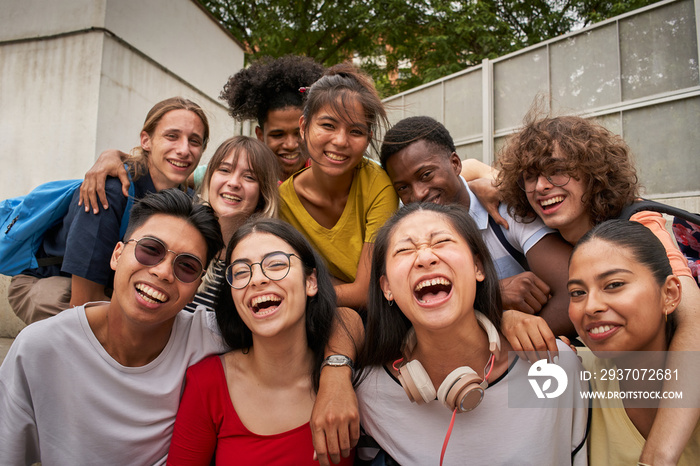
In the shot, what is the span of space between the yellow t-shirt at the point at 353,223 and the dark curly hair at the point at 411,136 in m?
0.25

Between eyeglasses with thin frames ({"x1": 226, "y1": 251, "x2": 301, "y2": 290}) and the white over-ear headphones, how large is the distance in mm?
855

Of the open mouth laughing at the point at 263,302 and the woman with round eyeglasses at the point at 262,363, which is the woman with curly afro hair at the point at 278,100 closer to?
the woman with round eyeglasses at the point at 262,363

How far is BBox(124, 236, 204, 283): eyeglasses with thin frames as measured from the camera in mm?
2648

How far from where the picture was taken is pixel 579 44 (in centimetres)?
790

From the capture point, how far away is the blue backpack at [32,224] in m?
3.37

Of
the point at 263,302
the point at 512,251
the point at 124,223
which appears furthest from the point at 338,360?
the point at 124,223

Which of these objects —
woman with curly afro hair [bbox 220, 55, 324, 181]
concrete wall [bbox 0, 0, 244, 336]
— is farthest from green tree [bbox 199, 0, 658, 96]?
woman with curly afro hair [bbox 220, 55, 324, 181]

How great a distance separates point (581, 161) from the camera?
116 inches

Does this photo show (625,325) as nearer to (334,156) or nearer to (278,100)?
(334,156)

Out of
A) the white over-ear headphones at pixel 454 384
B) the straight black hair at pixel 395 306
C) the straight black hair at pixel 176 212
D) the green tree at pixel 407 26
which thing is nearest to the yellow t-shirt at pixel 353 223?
the straight black hair at pixel 395 306

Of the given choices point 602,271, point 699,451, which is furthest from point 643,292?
point 699,451

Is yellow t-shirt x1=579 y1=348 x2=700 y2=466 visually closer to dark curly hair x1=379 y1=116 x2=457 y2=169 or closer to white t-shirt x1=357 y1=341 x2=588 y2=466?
white t-shirt x1=357 y1=341 x2=588 y2=466

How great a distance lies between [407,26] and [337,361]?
1276 centimetres

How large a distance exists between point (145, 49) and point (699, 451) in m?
7.95
